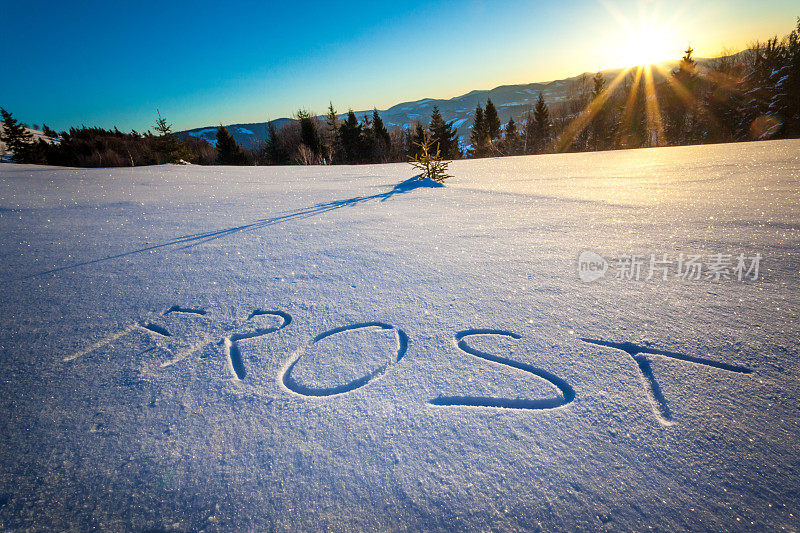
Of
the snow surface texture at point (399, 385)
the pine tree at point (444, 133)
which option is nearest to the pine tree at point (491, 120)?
the pine tree at point (444, 133)

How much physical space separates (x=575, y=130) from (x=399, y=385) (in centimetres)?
5471

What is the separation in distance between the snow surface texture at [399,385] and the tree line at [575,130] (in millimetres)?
20418

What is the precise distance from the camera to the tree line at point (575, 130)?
24.1 meters

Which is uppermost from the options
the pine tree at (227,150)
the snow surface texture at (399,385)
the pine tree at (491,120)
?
the pine tree at (491,120)

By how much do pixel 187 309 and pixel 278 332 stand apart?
0.59m

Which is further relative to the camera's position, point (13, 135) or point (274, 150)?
point (274, 150)

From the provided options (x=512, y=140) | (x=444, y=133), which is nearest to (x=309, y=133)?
(x=444, y=133)

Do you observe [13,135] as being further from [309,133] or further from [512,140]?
[512,140]

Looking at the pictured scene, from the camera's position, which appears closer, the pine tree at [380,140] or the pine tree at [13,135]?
the pine tree at [13,135]

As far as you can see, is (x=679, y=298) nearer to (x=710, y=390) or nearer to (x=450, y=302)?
(x=710, y=390)

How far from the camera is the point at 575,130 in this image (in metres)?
44.1

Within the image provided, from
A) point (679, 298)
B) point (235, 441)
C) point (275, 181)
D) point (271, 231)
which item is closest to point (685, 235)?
point (679, 298)

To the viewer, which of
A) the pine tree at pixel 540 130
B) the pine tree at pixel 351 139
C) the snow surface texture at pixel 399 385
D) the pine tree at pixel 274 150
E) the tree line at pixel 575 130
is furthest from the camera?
the pine tree at pixel 540 130

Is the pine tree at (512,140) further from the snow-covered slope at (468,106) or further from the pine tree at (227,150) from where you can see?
the snow-covered slope at (468,106)
